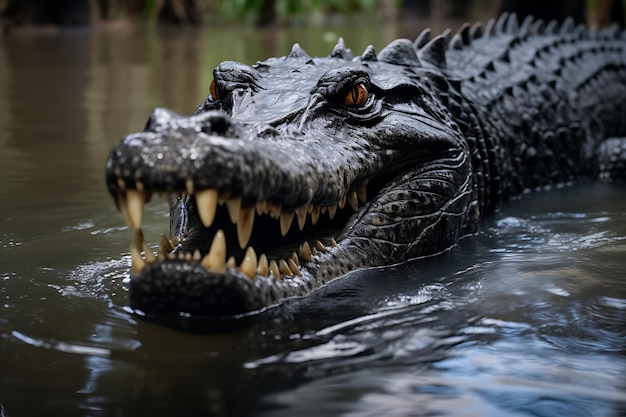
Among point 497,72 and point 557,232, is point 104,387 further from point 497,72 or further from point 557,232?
point 497,72

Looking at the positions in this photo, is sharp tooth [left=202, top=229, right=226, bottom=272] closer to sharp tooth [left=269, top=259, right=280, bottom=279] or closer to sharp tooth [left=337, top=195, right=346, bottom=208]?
sharp tooth [left=269, top=259, right=280, bottom=279]

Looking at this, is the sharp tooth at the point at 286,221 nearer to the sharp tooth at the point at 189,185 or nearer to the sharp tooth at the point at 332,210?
the sharp tooth at the point at 332,210

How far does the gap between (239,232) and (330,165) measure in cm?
54

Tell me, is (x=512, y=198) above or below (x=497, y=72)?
below

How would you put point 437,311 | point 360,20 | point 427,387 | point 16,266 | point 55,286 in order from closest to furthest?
point 427,387 → point 437,311 → point 55,286 → point 16,266 → point 360,20

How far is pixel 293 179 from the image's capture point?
9.16 ft

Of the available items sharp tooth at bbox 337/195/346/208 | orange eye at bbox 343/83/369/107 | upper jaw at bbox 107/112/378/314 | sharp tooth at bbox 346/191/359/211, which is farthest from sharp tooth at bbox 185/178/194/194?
orange eye at bbox 343/83/369/107

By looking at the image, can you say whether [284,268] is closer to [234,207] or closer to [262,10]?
[234,207]

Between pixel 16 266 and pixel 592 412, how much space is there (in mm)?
2165

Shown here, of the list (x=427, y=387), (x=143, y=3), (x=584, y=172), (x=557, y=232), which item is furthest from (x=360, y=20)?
(x=427, y=387)

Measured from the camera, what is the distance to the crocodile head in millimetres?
2516

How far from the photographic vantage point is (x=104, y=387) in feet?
7.39

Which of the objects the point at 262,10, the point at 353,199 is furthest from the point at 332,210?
the point at 262,10

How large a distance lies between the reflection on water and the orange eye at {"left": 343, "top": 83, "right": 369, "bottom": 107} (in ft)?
2.14
